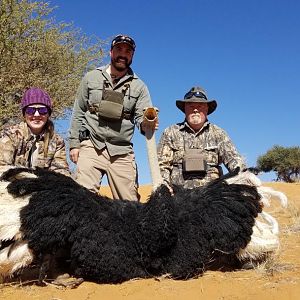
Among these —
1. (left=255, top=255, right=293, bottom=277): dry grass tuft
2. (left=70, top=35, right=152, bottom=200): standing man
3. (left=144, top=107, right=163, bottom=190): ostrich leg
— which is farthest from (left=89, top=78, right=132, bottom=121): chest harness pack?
(left=255, top=255, right=293, bottom=277): dry grass tuft

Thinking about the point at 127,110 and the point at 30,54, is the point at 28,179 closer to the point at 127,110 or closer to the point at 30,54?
the point at 127,110

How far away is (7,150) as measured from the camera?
17.3 ft

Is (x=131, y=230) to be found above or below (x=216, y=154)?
below

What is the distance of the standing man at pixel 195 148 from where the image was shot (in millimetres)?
5965

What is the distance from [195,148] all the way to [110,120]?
3.21 feet

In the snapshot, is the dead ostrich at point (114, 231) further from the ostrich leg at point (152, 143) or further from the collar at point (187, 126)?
the collar at point (187, 126)

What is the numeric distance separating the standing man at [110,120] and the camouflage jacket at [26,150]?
1.55 feet

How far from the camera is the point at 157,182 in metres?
4.29

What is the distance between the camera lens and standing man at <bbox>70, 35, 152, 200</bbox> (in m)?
5.84

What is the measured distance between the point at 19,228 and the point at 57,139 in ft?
5.76

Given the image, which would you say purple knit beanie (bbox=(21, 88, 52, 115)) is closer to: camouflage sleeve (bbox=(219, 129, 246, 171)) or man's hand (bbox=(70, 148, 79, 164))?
man's hand (bbox=(70, 148, 79, 164))

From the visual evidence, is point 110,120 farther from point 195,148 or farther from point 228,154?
point 228,154

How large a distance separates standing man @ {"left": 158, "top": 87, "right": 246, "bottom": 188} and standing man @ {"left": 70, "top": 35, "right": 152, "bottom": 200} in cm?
43

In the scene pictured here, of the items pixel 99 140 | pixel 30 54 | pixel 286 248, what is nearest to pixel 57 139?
pixel 99 140
